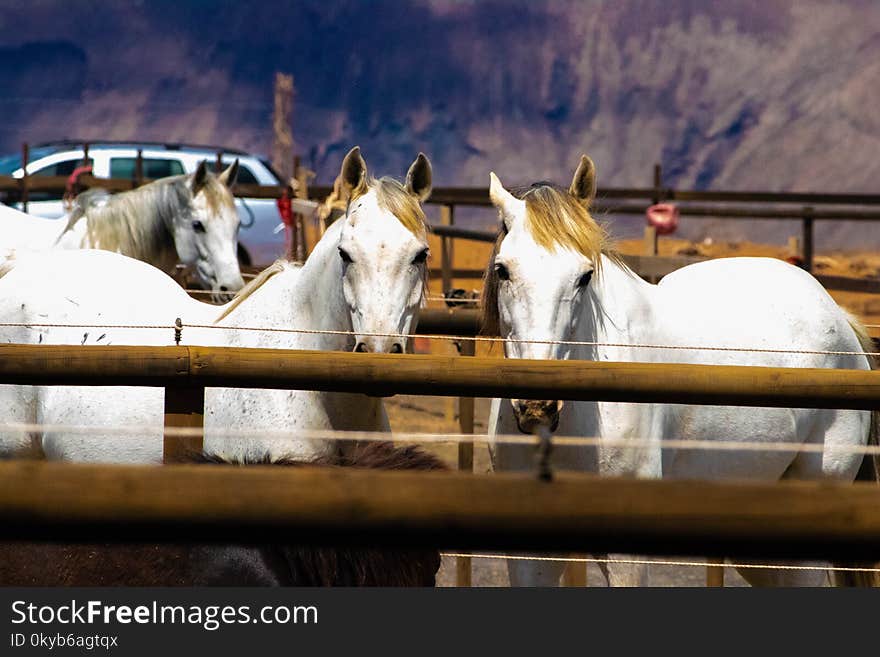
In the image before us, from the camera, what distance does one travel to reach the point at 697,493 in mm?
1913

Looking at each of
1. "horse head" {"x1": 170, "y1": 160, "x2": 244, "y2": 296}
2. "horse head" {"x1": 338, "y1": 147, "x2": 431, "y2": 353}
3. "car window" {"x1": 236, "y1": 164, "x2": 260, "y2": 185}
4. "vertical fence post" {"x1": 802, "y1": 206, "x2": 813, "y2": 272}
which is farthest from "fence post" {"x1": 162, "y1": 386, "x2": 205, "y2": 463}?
"car window" {"x1": 236, "y1": 164, "x2": 260, "y2": 185}

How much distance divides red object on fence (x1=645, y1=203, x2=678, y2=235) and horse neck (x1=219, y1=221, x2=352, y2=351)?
30.3 feet

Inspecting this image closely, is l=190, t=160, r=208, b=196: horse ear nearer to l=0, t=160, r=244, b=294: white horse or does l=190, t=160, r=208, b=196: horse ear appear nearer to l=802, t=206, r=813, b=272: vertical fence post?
l=0, t=160, r=244, b=294: white horse

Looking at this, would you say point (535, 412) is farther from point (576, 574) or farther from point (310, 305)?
point (576, 574)

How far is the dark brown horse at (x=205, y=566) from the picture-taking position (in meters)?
2.91

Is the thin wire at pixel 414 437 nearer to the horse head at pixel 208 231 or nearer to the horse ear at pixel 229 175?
the horse head at pixel 208 231

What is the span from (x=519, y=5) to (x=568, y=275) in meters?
54.7

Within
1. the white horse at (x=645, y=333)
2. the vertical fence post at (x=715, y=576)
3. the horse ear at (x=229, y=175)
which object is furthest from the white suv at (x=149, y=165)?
the white horse at (x=645, y=333)

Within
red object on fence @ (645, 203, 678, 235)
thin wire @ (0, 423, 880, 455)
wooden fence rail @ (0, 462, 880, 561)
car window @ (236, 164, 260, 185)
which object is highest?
car window @ (236, 164, 260, 185)

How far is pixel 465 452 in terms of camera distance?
6129mm

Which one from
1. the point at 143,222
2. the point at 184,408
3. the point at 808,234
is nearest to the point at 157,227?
the point at 143,222

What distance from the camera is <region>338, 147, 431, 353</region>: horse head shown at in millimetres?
4254

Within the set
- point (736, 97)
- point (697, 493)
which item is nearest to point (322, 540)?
point (697, 493)

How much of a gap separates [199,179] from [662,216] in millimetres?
6855
